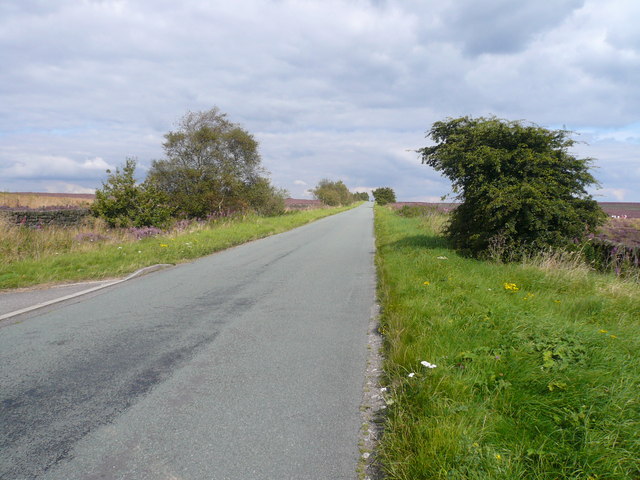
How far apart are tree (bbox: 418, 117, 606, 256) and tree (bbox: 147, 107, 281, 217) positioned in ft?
54.8

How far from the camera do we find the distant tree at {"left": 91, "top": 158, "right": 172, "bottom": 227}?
16.7 metres

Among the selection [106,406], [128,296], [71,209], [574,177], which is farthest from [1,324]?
[71,209]

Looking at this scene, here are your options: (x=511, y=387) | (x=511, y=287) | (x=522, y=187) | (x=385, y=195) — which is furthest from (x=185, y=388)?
(x=385, y=195)

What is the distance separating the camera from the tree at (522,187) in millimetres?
9062

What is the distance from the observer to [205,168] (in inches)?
933

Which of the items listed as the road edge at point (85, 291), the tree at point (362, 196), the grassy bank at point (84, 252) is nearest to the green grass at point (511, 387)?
the road edge at point (85, 291)

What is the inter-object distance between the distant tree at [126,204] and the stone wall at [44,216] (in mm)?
1216

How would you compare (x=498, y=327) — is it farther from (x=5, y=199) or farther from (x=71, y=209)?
(x=5, y=199)

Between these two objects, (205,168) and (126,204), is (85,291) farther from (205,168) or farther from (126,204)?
(205,168)

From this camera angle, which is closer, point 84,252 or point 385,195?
point 84,252

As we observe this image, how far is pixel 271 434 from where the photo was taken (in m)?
2.90

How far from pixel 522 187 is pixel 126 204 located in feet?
51.1

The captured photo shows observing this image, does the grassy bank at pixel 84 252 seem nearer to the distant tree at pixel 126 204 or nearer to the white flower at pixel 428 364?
the distant tree at pixel 126 204

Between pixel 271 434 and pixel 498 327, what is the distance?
3149mm
